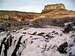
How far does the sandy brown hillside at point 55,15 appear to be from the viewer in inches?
88.0

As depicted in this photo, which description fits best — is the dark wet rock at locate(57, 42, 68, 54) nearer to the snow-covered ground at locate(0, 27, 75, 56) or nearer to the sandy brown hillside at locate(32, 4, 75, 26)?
the snow-covered ground at locate(0, 27, 75, 56)

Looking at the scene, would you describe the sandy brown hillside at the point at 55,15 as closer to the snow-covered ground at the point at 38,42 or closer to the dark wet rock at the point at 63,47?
the snow-covered ground at the point at 38,42

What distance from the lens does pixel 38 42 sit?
224 centimetres

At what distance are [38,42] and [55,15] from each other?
1.35 feet

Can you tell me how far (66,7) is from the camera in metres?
2.28

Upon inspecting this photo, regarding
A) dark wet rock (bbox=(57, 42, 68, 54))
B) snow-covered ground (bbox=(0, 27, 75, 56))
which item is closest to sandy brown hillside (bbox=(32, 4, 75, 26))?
snow-covered ground (bbox=(0, 27, 75, 56))

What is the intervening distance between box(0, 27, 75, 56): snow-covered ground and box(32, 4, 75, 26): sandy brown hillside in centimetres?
9

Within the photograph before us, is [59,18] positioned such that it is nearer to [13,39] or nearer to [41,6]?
[41,6]

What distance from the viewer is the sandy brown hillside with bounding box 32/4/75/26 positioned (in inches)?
88.0

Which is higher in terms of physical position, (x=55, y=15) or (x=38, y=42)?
(x=55, y=15)

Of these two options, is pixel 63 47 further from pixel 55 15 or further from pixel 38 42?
pixel 55 15

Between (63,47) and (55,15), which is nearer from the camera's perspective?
(63,47)

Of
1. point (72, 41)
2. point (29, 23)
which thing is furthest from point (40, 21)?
point (72, 41)

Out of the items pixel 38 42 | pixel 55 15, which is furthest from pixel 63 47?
pixel 55 15
